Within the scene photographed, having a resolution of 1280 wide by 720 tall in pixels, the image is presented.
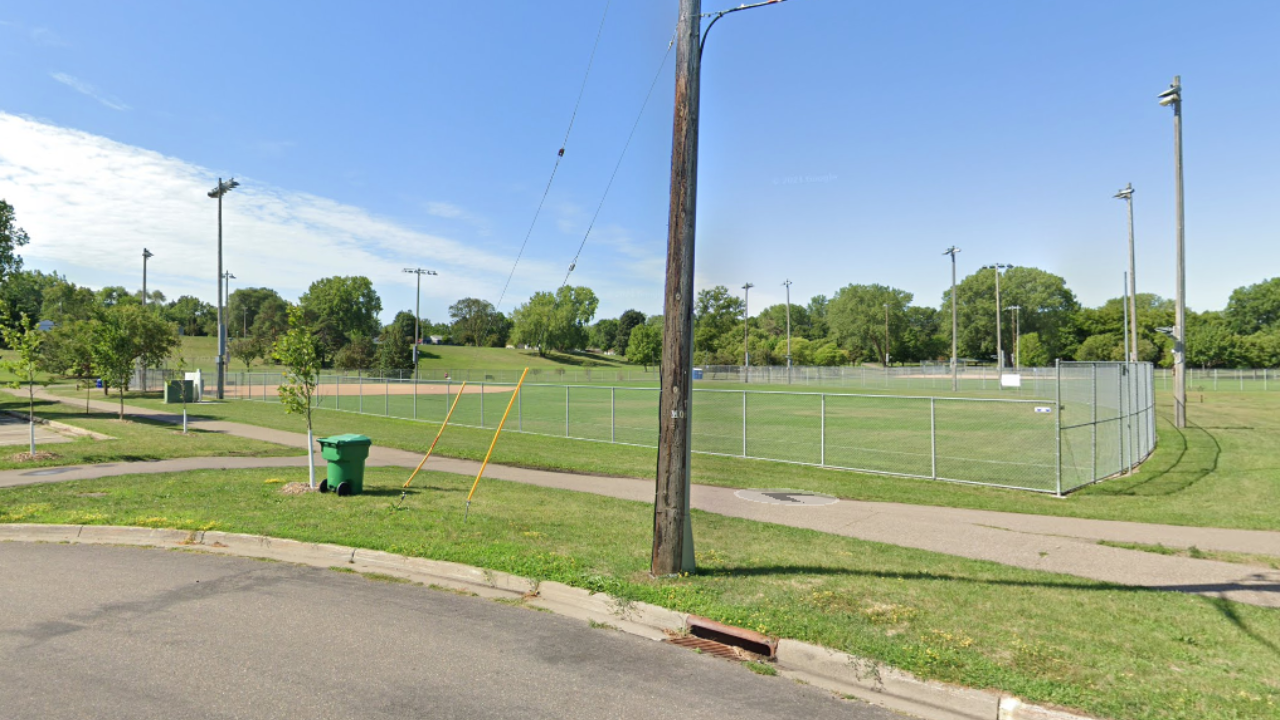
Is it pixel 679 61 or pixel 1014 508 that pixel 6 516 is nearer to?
pixel 679 61

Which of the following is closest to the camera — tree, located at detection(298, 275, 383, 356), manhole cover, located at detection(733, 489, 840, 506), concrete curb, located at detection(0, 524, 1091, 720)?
concrete curb, located at detection(0, 524, 1091, 720)

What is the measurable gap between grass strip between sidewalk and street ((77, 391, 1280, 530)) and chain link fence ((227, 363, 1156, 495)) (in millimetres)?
598

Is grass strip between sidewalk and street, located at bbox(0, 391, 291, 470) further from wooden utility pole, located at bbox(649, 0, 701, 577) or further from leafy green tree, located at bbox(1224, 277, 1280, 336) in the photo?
leafy green tree, located at bbox(1224, 277, 1280, 336)

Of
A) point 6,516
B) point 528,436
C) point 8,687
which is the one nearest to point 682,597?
point 8,687

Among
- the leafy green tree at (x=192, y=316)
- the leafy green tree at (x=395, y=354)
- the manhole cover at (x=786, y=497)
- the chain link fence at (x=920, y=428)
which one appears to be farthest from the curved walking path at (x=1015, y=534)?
the leafy green tree at (x=192, y=316)

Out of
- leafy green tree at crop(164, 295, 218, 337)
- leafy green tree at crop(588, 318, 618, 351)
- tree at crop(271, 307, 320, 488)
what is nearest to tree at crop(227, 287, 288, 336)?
leafy green tree at crop(164, 295, 218, 337)

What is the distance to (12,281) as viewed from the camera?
40.4 meters

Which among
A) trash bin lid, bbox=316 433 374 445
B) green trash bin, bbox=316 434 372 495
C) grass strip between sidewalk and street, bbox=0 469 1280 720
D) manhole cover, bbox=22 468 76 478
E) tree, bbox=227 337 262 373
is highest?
tree, bbox=227 337 262 373

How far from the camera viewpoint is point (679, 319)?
21.9ft

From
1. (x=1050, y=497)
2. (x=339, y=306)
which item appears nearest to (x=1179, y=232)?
(x=1050, y=497)

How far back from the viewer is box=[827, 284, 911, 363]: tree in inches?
5069

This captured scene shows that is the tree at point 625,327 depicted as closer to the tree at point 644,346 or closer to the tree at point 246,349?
the tree at point 644,346

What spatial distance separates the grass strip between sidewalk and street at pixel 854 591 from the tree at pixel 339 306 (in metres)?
122

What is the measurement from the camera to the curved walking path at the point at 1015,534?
6934 mm
